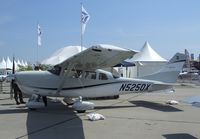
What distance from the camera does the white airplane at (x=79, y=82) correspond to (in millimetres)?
13070

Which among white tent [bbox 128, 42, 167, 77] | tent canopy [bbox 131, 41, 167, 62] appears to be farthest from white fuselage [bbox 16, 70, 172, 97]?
tent canopy [bbox 131, 41, 167, 62]

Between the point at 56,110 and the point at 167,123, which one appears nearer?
the point at 167,123

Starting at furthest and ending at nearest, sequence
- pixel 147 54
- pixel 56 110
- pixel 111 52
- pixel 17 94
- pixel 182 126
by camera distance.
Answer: pixel 147 54 → pixel 17 94 → pixel 56 110 → pixel 111 52 → pixel 182 126

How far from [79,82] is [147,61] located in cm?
2632

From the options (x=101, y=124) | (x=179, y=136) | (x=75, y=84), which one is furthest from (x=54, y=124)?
(x=75, y=84)

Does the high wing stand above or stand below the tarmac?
above

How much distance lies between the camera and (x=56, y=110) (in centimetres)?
1396

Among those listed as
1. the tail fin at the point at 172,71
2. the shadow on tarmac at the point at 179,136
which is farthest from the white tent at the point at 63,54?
the shadow on tarmac at the point at 179,136

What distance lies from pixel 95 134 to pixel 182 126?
2.93 m

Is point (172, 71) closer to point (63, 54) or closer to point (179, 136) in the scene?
point (179, 136)

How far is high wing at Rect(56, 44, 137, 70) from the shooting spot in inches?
421

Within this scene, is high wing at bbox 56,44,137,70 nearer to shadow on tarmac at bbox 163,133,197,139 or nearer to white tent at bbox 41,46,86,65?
shadow on tarmac at bbox 163,133,197,139

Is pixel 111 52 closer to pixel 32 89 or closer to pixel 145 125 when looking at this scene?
pixel 145 125

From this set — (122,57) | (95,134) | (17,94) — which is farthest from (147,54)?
(95,134)
